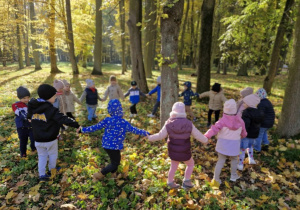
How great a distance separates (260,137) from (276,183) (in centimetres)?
132

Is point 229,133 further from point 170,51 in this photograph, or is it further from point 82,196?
point 82,196

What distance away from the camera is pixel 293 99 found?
5.11 meters

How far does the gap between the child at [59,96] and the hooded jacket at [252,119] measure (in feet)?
17.8

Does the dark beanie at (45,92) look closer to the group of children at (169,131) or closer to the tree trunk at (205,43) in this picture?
the group of children at (169,131)

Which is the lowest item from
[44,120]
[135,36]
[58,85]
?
[44,120]

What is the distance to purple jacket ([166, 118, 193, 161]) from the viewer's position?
10.7 ft

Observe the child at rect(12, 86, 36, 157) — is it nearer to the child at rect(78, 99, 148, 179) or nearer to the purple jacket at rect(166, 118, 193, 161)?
the child at rect(78, 99, 148, 179)

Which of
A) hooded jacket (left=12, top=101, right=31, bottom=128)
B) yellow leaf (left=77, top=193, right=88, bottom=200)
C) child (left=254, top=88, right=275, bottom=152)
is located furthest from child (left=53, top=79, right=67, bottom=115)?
child (left=254, top=88, right=275, bottom=152)

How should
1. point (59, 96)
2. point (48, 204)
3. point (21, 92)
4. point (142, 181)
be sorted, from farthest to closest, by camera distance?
point (59, 96), point (21, 92), point (142, 181), point (48, 204)

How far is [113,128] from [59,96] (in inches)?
135

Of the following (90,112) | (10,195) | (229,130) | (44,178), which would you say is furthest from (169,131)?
(90,112)

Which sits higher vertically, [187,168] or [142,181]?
[187,168]

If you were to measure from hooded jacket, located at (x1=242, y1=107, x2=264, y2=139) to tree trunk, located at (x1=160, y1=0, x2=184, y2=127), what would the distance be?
5.89 feet

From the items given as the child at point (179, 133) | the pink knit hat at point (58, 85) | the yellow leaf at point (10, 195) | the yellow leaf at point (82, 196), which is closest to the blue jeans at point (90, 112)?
the pink knit hat at point (58, 85)
